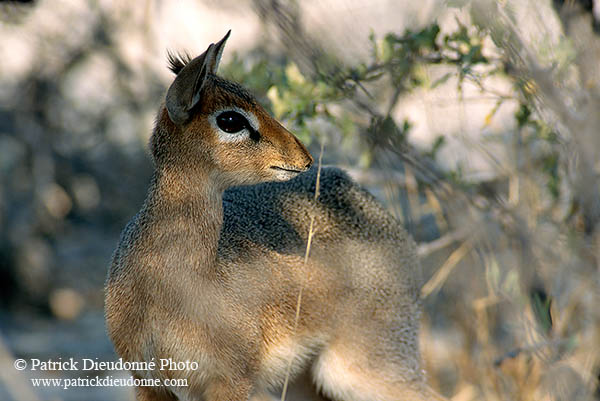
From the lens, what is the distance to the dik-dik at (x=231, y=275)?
2744 mm

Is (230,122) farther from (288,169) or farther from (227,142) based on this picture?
(288,169)

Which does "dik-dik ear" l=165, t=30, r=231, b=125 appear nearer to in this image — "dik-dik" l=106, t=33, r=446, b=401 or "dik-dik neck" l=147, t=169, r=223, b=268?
"dik-dik" l=106, t=33, r=446, b=401

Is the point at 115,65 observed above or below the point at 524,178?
above

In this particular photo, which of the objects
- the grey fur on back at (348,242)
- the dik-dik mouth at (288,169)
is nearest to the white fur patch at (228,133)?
the dik-dik mouth at (288,169)

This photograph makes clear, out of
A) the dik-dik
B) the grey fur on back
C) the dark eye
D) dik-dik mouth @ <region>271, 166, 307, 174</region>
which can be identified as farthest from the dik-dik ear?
the grey fur on back

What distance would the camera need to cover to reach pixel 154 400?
9.66 feet

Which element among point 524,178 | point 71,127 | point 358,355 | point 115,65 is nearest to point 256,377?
point 358,355

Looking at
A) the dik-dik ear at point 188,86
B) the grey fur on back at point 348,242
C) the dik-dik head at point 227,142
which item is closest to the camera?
the dik-dik ear at point 188,86

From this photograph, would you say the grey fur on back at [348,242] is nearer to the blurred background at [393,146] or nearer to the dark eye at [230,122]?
the blurred background at [393,146]

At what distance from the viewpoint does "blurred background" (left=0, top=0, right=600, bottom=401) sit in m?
2.83

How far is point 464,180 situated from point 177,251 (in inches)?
70.3

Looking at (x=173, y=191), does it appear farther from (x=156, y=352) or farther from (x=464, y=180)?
(x=464, y=180)

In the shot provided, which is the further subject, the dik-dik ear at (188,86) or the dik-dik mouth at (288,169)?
the dik-dik mouth at (288,169)

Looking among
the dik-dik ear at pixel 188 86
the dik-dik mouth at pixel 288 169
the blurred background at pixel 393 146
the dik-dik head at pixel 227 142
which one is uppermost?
the dik-dik ear at pixel 188 86
